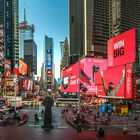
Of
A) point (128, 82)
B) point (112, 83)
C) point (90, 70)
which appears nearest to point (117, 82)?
point (112, 83)

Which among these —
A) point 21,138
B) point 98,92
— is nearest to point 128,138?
point 21,138

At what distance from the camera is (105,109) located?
10212cm

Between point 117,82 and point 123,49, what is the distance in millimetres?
10659

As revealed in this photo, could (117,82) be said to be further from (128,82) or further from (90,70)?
(90,70)

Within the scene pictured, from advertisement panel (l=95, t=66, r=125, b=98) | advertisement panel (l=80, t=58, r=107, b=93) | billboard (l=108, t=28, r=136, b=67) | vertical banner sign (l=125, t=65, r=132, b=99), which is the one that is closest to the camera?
billboard (l=108, t=28, r=136, b=67)

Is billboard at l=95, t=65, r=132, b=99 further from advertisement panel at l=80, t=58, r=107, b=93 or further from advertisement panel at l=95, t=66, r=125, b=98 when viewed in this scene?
advertisement panel at l=80, t=58, r=107, b=93

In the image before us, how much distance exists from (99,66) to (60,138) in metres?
137

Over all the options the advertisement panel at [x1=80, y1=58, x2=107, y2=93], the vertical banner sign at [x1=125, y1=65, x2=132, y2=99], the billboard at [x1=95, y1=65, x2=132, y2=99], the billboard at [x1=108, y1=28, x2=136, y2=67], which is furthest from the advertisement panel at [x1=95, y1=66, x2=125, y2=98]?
the advertisement panel at [x1=80, y1=58, x2=107, y2=93]

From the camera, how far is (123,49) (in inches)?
4092

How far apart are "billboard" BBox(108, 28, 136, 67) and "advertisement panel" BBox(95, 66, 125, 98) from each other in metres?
2.43

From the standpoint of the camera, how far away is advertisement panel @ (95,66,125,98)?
344 ft

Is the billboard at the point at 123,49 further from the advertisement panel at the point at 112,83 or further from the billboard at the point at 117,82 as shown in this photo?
the advertisement panel at the point at 112,83

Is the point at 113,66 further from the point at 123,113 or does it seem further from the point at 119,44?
the point at 123,113

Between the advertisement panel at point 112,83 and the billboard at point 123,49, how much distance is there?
2.43m
